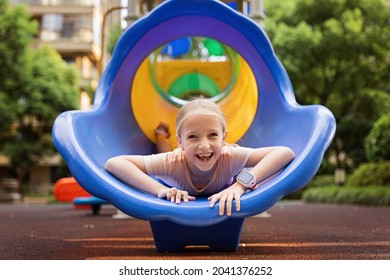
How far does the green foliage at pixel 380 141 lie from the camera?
8375 mm

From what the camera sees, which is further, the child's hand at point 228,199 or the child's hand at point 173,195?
the child's hand at point 173,195

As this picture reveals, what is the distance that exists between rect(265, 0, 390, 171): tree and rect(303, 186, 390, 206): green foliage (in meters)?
2.82

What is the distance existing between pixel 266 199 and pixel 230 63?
10.8ft

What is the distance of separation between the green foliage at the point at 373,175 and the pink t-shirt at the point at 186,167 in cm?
681

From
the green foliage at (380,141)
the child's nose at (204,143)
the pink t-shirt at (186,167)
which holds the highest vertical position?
the child's nose at (204,143)

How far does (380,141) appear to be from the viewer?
8508mm

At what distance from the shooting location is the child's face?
225cm

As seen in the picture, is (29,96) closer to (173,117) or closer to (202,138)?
(173,117)

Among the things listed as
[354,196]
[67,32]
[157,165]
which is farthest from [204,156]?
[67,32]

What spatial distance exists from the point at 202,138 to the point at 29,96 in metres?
15.0

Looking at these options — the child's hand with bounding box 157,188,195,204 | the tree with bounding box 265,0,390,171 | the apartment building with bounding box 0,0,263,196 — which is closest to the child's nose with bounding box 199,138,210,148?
the child's hand with bounding box 157,188,195,204

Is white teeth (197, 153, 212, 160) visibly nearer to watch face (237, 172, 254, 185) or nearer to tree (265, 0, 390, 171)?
watch face (237, 172, 254, 185)

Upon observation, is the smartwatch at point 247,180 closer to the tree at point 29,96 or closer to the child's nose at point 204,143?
the child's nose at point 204,143

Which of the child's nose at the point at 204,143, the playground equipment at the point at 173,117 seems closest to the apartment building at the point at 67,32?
the playground equipment at the point at 173,117
